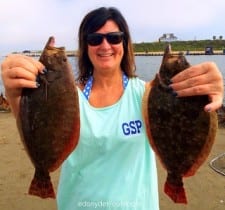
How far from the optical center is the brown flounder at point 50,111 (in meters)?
2.89

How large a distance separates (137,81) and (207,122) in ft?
3.54

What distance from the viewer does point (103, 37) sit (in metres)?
3.49

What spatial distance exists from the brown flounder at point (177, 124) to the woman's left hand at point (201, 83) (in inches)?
3.5

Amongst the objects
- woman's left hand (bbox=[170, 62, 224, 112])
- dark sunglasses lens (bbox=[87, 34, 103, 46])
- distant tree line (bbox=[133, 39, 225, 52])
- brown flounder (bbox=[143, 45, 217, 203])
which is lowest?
distant tree line (bbox=[133, 39, 225, 52])

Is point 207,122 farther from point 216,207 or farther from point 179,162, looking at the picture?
point 216,207

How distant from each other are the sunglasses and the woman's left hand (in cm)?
86

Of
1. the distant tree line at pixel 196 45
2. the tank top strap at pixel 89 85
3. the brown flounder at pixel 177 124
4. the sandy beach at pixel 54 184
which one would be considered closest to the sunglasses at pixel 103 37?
the tank top strap at pixel 89 85

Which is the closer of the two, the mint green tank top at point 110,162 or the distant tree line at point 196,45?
the mint green tank top at point 110,162

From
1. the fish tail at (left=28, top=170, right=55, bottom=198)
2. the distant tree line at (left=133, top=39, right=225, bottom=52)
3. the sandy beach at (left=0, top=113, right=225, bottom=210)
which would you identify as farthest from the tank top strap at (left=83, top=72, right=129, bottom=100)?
the distant tree line at (left=133, top=39, right=225, bottom=52)

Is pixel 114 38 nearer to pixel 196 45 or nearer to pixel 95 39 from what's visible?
pixel 95 39

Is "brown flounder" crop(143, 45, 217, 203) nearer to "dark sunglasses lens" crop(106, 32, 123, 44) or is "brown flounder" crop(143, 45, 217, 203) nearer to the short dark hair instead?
"dark sunglasses lens" crop(106, 32, 123, 44)

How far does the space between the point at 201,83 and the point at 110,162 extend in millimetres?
1141

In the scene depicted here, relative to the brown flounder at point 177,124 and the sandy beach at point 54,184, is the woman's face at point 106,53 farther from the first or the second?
the sandy beach at point 54,184

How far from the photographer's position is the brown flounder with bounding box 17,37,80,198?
2.89 metres
